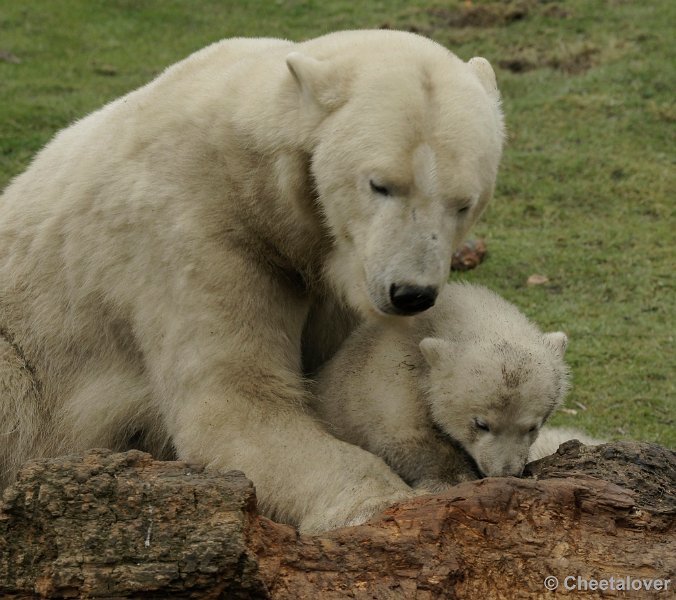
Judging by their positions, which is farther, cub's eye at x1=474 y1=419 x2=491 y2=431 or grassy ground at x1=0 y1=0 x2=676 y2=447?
grassy ground at x1=0 y1=0 x2=676 y2=447

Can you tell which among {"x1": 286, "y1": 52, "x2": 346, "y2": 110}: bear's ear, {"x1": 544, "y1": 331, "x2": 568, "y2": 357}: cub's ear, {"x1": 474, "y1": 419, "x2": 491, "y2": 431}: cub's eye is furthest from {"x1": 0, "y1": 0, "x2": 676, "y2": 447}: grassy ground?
{"x1": 286, "y1": 52, "x2": 346, "y2": 110}: bear's ear

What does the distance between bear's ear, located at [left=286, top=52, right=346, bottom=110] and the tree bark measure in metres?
1.39

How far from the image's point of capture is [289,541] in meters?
3.34

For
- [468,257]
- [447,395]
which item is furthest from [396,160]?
[468,257]

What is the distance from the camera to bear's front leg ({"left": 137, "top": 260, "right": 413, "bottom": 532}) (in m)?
3.97

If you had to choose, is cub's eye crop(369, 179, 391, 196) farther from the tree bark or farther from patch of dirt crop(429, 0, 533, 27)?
patch of dirt crop(429, 0, 533, 27)

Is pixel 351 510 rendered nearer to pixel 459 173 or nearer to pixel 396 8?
pixel 459 173

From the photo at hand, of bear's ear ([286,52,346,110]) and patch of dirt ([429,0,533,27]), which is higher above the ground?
bear's ear ([286,52,346,110])

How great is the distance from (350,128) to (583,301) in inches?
228

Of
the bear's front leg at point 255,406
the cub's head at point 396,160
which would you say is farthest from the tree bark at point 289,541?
the cub's head at point 396,160

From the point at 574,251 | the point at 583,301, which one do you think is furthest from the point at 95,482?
the point at 574,251

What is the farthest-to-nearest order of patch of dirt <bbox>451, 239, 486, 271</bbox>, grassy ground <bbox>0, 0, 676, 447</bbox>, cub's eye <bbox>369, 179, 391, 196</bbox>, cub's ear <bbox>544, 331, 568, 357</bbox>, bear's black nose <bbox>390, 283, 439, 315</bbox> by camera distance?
patch of dirt <bbox>451, 239, 486, 271</bbox> < grassy ground <bbox>0, 0, 676, 447</bbox> < cub's ear <bbox>544, 331, 568, 357</bbox> < cub's eye <bbox>369, 179, 391, 196</bbox> < bear's black nose <bbox>390, 283, 439, 315</bbox>

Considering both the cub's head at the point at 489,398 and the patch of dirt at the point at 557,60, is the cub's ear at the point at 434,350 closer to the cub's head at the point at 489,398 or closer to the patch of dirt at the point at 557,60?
the cub's head at the point at 489,398

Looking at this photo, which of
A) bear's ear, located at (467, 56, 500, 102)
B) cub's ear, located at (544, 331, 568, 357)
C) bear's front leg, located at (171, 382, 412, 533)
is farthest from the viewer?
cub's ear, located at (544, 331, 568, 357)
